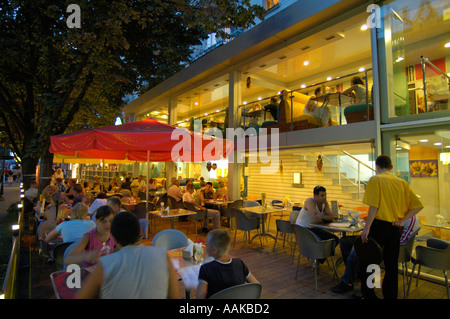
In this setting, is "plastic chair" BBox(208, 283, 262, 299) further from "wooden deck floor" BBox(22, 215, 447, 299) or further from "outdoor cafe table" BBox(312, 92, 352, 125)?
"outdoor cafe table" BBox(312, 92, 352, 125)

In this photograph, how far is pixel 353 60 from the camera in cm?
929

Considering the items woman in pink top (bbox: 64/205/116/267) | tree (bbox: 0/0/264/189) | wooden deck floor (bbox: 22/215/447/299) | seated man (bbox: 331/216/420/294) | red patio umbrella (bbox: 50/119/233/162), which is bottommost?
wooden deck floor (bbox: 22/215/447/299)

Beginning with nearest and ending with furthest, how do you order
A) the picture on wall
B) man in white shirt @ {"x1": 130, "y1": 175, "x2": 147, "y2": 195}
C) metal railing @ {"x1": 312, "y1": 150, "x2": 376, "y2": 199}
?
the picture on wall, metal railing @ {"x1": 312, "y1": 150, "x2": 376, "y2": 199}, man in white shirt @ {"x1": 130, "y1": 175, "x2": 147, "y2": 195}

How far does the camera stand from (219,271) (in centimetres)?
228

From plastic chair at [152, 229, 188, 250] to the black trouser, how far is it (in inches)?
106

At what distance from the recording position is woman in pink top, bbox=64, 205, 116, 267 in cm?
270

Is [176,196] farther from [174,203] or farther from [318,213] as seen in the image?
[318,213]

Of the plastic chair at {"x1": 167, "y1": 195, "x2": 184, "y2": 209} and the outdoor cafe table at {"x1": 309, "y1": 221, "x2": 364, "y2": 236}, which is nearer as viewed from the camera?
the outdoor cafe table at {"x1": 309, "y1": 221, "x2": 364, "y2": 236}

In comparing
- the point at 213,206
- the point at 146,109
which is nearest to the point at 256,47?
the point at 213,206

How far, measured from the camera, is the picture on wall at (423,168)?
194 inches

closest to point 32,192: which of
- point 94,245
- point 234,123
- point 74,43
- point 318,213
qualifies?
point 74,43

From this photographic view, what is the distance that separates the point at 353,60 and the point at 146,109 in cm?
1225

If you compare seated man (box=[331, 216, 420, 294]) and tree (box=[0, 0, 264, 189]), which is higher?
tree (box=[0, 0, 264, 189])

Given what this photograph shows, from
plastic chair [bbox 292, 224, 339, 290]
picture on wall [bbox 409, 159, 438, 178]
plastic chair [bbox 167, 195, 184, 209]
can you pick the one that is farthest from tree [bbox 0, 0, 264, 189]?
plastic chair [bbox 292, 224, 339, 290]
